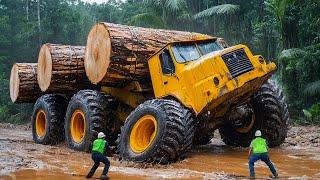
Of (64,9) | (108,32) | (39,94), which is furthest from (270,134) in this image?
(64,9)

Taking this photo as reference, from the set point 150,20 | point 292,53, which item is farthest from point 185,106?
point 150,20

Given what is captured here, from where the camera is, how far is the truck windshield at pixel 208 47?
986cm

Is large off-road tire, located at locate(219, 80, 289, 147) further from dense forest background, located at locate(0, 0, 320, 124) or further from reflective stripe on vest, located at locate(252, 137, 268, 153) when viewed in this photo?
dense forest background, located at locate(0, 0, 320, 124)

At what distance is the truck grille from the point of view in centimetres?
853

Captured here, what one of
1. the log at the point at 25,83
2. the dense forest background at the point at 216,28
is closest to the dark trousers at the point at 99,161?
the log at the point at 25,83

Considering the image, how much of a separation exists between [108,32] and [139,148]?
2.72 meters

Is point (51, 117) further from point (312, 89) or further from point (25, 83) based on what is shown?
point (312, 89)

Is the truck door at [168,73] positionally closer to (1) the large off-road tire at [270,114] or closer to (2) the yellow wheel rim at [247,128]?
(1) the large off-road tire at [270,114]

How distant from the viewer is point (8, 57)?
36.6 metres

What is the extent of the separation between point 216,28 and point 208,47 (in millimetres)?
20190

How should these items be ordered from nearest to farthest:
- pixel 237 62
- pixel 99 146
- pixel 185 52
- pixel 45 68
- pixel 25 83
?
pixel 99 146 < pixel 237 62 < pixel 185 52 < pixel 45 68 < pixel 25 83

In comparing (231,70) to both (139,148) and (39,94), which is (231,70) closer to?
(139,148)

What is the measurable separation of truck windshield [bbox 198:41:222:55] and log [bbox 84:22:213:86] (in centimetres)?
37

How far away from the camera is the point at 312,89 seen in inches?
739
